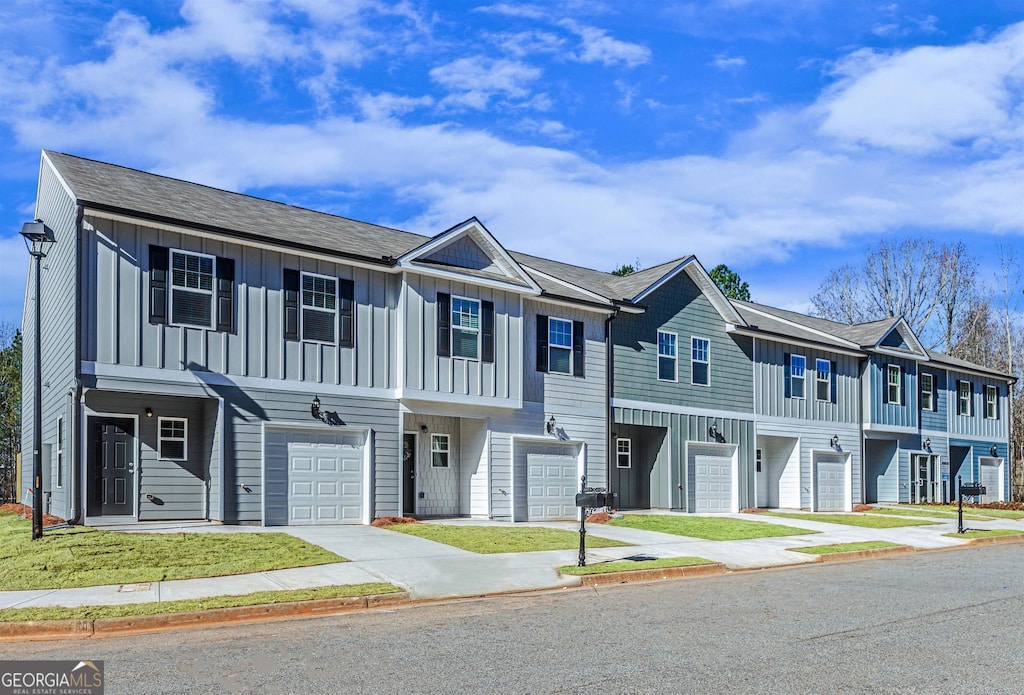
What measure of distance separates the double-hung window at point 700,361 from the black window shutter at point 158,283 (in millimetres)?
15280

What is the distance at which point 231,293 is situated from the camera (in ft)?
58.4

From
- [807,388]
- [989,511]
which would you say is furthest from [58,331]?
[989,511]

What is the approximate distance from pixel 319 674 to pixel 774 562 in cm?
1102

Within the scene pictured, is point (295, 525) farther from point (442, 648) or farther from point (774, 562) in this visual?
point (442, 648)

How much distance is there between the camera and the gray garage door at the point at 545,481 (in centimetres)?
2247

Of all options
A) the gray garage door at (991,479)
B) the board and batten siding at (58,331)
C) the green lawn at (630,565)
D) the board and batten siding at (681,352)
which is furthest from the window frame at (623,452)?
the gray garage door at (991,479)

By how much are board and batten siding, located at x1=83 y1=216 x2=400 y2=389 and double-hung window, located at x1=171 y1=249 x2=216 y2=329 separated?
149 mm

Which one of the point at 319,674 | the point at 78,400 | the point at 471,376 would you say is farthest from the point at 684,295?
the point at 319,674

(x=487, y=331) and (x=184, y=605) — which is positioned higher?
(x=487, y=331)

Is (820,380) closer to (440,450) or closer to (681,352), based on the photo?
(681,352)

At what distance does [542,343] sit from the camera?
23156 millimetres

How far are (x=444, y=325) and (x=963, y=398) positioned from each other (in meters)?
26.8

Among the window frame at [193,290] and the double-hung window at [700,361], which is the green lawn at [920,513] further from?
the window frame at [193,290]

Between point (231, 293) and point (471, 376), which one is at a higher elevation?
point (231, 293)
